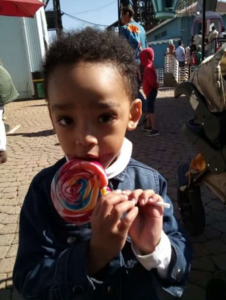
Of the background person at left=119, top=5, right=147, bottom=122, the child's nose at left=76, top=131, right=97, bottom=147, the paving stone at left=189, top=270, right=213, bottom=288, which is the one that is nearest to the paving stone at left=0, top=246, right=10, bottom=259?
the paving stone at left=189, top=270, right=213, bottom=288

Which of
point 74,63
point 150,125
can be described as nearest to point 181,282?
point 74,63

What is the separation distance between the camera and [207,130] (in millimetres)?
2205

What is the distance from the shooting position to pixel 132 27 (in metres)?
6.43

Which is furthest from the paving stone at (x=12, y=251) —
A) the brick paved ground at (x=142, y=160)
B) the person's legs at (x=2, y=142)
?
the person's legs at (x=2, y=142)

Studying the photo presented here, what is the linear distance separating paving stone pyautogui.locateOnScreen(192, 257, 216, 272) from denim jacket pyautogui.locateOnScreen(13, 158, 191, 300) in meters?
1.22

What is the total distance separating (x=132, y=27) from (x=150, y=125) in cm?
201

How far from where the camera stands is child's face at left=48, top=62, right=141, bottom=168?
44.7 inches

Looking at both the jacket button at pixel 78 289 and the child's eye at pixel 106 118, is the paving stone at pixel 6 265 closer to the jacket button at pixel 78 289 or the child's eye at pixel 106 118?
the jacket button at pixel 78 289

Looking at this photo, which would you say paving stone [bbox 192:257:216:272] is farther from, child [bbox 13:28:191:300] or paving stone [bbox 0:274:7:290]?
paving stone [bbox 0:274:7:290]

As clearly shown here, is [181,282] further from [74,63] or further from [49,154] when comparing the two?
[49,154]

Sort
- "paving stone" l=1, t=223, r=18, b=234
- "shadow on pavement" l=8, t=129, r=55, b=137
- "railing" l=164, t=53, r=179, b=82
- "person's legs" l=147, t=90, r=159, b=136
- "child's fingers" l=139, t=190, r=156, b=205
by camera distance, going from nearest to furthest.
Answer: "child's fingers" l=139, t=190, r=156, b=205, "paving stone" l=1, t=223, r=18, b=234, "person's legs" l=147, t=90, r=159, b=136, "shadow on pavement" l=8, t=129, r=55, b=137, "railing" l=164, t=53, r=179, b=82

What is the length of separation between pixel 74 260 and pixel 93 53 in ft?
2.49

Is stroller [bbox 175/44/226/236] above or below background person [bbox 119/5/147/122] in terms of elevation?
below

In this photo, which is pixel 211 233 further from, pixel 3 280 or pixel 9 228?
pixel 9 228
